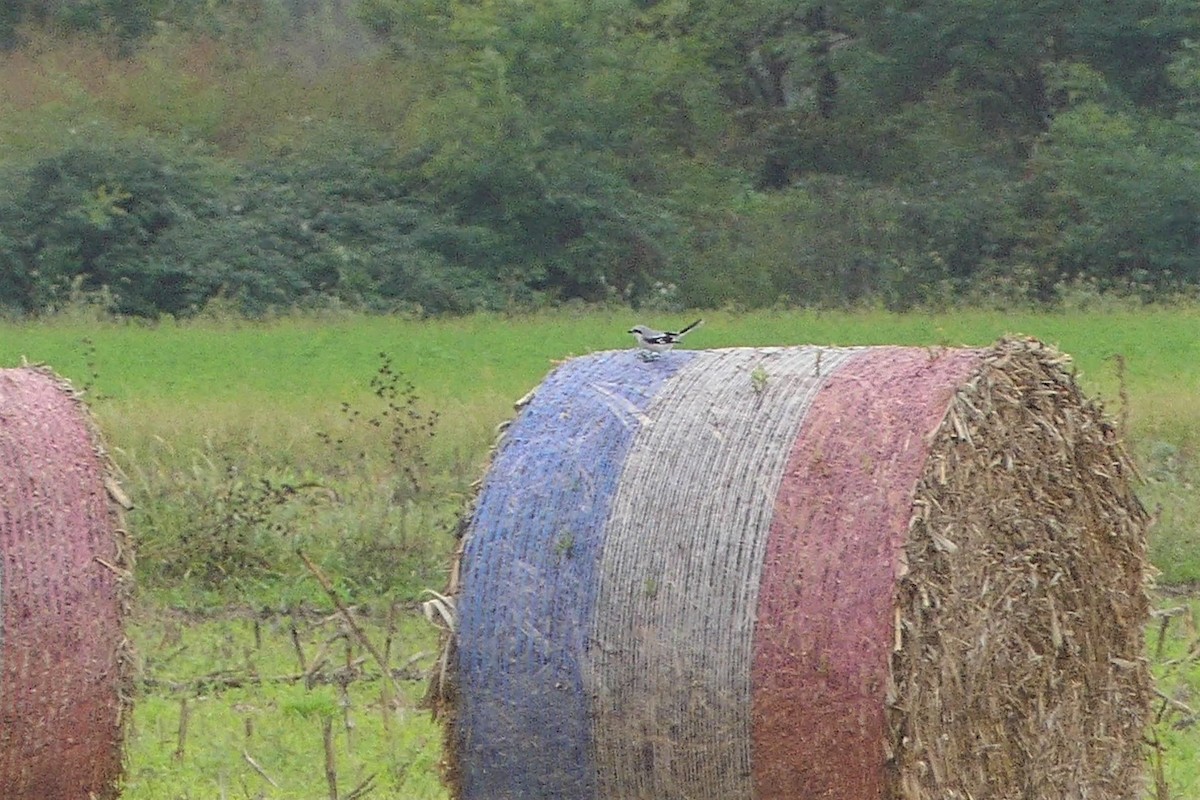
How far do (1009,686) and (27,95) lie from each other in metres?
30.1

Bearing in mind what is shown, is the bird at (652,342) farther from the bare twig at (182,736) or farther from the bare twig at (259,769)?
the bare twig at (182,736)

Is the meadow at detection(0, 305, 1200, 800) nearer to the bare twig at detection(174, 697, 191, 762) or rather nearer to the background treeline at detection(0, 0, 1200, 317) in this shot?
the bare twig at detection(174, 697, 191, 762)

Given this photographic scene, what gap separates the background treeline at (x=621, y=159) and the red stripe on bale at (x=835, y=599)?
22.0 metres

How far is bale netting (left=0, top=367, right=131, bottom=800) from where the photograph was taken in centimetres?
534

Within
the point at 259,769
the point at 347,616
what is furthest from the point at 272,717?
the point at 347,616

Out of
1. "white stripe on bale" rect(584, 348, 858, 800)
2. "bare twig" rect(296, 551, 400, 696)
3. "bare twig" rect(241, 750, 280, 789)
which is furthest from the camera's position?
"bare twig" rect(241, 750, 280, 789)

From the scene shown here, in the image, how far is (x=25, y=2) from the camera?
121 ft

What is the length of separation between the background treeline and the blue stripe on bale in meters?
21.5

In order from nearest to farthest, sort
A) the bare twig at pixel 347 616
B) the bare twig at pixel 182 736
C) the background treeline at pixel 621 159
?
the bare twig at pixel 347 616
the bare twig at pixel 182 736
the background treeline at pixel 621 159

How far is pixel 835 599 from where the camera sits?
4848mm

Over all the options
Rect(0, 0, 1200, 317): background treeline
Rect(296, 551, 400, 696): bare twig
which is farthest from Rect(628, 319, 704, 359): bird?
Rect(0, 0, 1200, 317): background treeline

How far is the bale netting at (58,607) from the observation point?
5.34 metres

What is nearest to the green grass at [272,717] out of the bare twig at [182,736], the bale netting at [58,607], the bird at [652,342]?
the bare twig at [182,736]

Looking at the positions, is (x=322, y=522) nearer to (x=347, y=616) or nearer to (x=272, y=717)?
(x=272, y=717)
